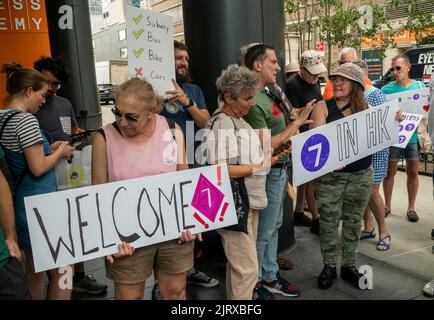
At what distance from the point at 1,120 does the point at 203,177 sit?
46.0 inches

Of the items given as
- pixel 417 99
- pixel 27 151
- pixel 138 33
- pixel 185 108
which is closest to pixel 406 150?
pixel 417 99

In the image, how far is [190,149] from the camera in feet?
10.4

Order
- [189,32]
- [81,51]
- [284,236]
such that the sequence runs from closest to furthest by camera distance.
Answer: [189,32] → [284,236] → [81,51]

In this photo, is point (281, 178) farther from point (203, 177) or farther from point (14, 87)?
point (14, 87)

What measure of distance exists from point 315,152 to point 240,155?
2.46 feet

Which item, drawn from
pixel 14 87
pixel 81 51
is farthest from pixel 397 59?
pixel 81 51

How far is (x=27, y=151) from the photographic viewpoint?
7.68 feet

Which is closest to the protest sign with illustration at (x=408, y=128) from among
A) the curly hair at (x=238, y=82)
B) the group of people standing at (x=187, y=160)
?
the group of people standing at (x=187, y=160)

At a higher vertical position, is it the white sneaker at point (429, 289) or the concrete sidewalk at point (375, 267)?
the white sneaker at point (429, 289)

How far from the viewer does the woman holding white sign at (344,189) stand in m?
3.23

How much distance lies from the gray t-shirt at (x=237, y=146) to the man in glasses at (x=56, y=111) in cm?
136

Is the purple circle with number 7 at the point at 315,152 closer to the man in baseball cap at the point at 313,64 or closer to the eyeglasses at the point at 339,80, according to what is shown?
the eyeglasses at the point at 339,80

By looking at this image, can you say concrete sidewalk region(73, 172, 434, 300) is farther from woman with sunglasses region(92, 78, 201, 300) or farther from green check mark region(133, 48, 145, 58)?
green check mark region(133, 48, 145, 58)

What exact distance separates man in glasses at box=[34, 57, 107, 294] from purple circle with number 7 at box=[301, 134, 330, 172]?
6.05 feet
